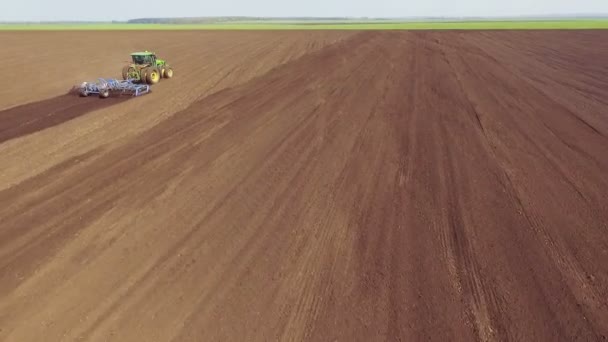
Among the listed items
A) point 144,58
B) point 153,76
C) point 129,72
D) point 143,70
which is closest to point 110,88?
point 143,70

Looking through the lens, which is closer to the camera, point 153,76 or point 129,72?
point 153,76

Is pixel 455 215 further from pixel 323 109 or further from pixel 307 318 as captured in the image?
pixel 323 109

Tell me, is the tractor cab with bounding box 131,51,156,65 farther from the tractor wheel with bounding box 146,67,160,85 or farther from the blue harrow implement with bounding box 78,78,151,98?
the blue harrow implement with bounding box 78,78,151,98

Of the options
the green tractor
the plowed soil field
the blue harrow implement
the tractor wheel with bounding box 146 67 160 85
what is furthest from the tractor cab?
the plowed soil field

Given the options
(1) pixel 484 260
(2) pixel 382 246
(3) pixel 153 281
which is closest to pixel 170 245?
(3) pixel 153 281

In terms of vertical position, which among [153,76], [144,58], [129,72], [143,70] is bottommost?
[153,76]

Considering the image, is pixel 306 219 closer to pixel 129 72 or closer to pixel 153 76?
pixel 153 76
